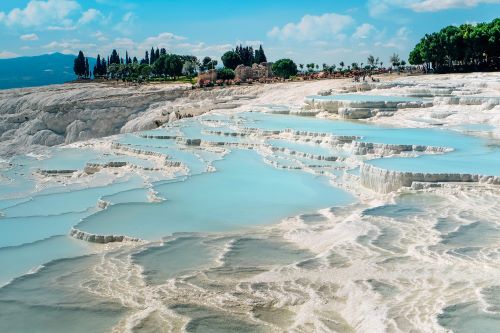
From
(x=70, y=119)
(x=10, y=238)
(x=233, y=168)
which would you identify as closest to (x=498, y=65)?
(x=70, y=119)

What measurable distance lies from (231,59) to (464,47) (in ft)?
72.3

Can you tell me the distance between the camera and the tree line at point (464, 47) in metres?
32.5

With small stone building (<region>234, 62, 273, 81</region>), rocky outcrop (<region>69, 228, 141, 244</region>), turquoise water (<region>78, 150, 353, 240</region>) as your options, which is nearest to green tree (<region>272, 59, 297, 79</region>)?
small stone building (<region>234, 62, 273, 81</region>)

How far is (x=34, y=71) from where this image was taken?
164 meters

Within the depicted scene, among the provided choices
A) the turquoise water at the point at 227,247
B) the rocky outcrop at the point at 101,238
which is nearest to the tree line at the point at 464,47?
the turquoise water at the point at 227,247

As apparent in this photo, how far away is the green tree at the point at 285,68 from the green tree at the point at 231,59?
8.75 metres

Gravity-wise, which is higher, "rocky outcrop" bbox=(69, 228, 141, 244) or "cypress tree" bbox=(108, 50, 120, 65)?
"cypress tree" bbox=(108, 50, 120, 65)

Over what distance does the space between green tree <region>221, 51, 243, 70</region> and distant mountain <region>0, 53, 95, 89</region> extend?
252 ft

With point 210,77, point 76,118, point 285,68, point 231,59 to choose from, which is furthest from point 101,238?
point 231,59

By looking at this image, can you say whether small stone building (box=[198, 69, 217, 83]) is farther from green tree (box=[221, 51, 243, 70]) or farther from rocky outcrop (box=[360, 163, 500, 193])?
rocky outcrop (box=[360, 163, 500, 193])

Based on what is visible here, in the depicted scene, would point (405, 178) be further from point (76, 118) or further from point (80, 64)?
point (80, 64)

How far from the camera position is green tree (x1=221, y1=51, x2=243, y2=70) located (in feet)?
167

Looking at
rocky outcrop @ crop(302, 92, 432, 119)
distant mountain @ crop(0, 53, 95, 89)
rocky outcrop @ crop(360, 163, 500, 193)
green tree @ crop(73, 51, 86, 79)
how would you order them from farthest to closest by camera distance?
distant mountain @ crop(0, 53, 95, 89), green tree @ crop(73, 51, 86, 79), rocky outcrop @ crop(302, 92, 432, 119), rocky outcrop @ crop(360, 163, 500, 193)

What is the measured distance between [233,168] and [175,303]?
6779 millimetres
